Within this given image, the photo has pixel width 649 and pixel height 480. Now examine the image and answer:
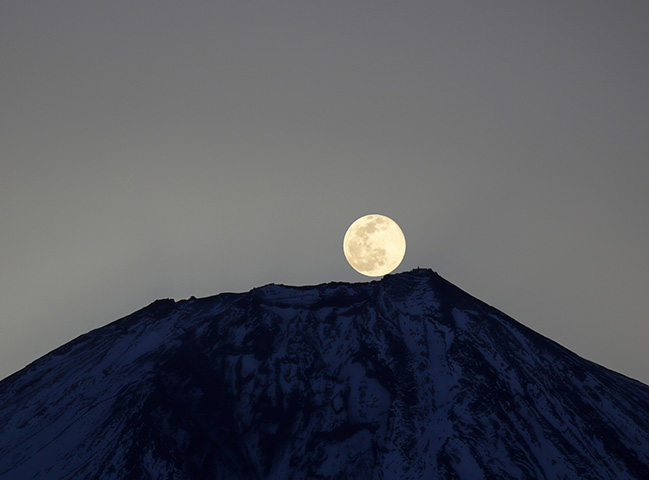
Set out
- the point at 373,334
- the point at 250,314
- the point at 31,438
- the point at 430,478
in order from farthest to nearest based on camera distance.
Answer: the point at 250,314
the point at 373,334
the point at 31,438
the point at 430,478

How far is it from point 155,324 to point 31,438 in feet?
128

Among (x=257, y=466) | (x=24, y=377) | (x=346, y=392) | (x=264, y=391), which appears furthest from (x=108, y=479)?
(x=24, y=377)

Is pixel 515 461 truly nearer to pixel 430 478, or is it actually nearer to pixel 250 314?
pixel 430 478

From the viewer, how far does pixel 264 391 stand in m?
144

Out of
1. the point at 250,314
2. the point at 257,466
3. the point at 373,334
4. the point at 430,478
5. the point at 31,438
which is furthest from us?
the point at 250,314

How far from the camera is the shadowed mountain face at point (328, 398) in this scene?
412 feet

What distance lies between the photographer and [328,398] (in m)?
141

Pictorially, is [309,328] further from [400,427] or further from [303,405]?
[400,427]

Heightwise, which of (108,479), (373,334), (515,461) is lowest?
(515,461)

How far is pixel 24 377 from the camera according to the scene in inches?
6590

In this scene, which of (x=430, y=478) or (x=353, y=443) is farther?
(x=353, y=443)

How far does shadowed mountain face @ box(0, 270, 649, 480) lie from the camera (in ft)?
412

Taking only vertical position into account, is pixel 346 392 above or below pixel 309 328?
below

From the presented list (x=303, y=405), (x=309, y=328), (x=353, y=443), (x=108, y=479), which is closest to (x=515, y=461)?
(x=353, y=443)
